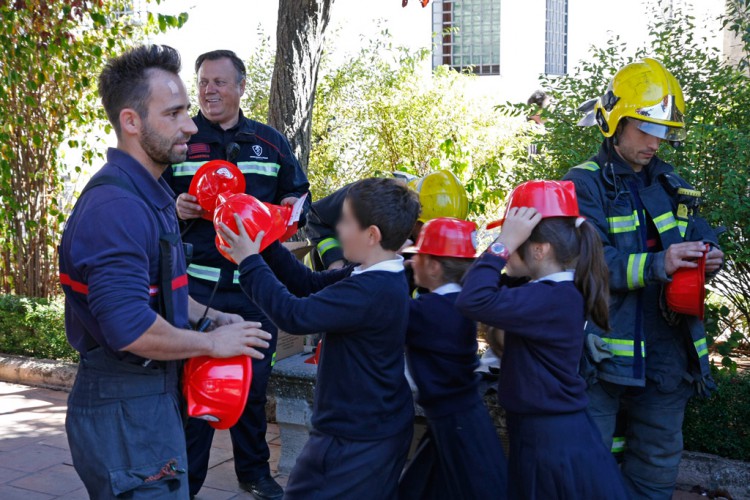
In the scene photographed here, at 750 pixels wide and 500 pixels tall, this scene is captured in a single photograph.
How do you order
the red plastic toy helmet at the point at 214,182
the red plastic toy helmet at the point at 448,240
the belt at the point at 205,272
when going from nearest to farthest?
the red plastic toy helmet at the point at 448,240 → the red plastic toy helmet at the point at 214,182 → the belt at the point at 205,272

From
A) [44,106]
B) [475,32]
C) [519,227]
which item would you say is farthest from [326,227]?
[475,32]

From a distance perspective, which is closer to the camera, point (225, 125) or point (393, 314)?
point (393, 314)

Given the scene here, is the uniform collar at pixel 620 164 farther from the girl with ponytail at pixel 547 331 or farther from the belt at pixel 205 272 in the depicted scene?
the belt at pixel 205 272

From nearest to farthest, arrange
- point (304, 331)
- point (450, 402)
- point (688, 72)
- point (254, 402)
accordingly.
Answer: point (304, 331) → point (450, 402) → point (254, 402) → point (688, 72)

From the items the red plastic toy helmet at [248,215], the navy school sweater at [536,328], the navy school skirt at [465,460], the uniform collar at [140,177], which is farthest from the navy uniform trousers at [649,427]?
the uniform collar at [140,177]

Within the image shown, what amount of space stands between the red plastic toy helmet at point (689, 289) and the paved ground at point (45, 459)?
5.09 feet

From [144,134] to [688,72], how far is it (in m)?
3.74

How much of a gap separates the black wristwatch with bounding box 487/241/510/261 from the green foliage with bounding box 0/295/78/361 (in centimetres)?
553

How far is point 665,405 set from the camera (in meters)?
3.71

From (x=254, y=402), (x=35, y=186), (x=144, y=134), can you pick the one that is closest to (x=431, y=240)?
(x=144, y=134)

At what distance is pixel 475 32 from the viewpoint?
21797mm

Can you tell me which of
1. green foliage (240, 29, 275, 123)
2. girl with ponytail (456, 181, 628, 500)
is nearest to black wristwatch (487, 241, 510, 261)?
girl with ponytail (456, 181, 628, 500)

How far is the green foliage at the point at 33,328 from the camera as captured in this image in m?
7.56

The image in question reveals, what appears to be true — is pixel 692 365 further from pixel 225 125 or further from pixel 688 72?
pixel 225 125
